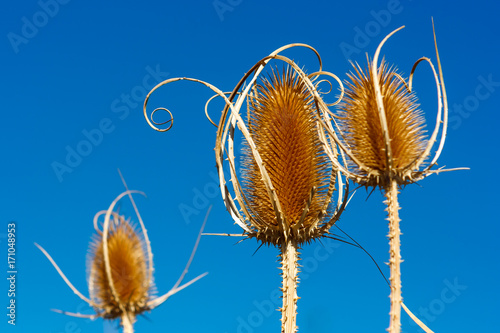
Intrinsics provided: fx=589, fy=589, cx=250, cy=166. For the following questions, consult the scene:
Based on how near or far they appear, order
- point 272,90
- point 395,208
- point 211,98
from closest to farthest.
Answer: point 395,208 → point 272,90 → point 211,98

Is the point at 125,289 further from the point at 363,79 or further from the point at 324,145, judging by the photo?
the point at 363,79

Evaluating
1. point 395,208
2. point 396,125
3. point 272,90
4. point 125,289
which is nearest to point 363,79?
point 396,125

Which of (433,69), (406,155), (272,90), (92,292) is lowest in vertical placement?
(92,292)

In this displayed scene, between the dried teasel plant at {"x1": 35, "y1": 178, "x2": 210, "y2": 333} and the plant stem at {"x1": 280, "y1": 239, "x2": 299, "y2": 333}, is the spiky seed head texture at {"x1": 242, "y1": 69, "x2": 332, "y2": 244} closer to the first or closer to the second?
the plant stem at {"x1": 280, "y1": 239, "x2": 299, "y2": 333}

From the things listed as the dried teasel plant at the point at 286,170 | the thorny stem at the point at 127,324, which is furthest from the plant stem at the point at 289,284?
the thorny stem at the point at 127,324

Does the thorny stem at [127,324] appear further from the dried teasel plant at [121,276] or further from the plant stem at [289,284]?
the plant stem at [289,284]
